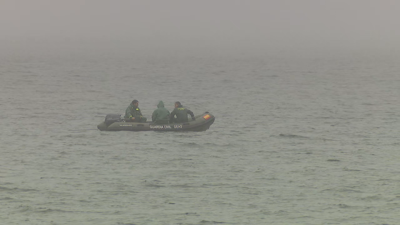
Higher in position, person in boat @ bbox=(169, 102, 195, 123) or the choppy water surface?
person in boat @ bbox=(169, 102, 195, 123)

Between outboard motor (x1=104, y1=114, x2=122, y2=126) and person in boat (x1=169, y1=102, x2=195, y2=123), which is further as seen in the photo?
outboard motor (x1=104, y1=114, x2=122, y2=126)

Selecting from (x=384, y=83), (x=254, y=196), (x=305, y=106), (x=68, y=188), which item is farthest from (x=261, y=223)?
(x=384, y=83)

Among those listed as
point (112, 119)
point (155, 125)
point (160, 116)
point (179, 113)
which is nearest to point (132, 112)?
point (112, 119)

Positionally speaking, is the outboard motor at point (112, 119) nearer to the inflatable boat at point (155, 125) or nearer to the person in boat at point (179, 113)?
the inflatable boat at point (155, 125)

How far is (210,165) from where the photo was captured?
2697cm

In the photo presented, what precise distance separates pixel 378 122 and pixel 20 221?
2567cm

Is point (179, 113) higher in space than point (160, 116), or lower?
higher

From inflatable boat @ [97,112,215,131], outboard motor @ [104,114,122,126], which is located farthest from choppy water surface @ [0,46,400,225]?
outboard motor @ [104,114,122,126]

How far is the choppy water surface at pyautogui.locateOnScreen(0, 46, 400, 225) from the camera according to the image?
20.3 meters

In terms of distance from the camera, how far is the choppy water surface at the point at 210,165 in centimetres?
2033

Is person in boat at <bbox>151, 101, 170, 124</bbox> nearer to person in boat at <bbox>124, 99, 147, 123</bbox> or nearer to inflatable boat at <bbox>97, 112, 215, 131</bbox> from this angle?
inflatable boat at <bbox>97, 112, 215, 131</bbox>

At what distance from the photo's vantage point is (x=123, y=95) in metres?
59.4

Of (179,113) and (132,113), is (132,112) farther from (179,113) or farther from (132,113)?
(179,113)

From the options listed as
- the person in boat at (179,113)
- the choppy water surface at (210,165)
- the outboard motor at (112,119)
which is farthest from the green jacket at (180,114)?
the outboard motor at (112,119)
